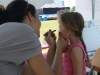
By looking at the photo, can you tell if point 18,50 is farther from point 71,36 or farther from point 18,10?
point 71,36

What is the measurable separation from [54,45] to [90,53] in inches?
46.6

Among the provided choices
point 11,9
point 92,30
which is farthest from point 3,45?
point 92,30

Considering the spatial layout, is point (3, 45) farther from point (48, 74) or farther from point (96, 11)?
point (96, 11)

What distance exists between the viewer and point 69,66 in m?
1.14

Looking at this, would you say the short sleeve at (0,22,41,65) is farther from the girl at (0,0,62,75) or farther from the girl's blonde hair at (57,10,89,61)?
the girl's blonde hair at (57,10,89,61)

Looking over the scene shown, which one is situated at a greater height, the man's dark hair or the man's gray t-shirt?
the man's dark hair

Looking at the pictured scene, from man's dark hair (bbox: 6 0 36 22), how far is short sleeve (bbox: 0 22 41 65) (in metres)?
0.11

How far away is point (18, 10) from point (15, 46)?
0.59ft

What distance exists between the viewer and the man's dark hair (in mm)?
737

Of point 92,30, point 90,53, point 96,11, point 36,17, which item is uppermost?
point 36,17

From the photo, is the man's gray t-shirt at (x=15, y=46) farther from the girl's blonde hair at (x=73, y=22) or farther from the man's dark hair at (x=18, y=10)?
the girl's blonde hair at (x=73, y=22)

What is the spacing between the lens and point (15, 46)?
638mm

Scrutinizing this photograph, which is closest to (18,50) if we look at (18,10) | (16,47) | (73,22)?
(16,47)

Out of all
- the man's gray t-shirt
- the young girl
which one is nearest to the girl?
the man's gray t-shirt
